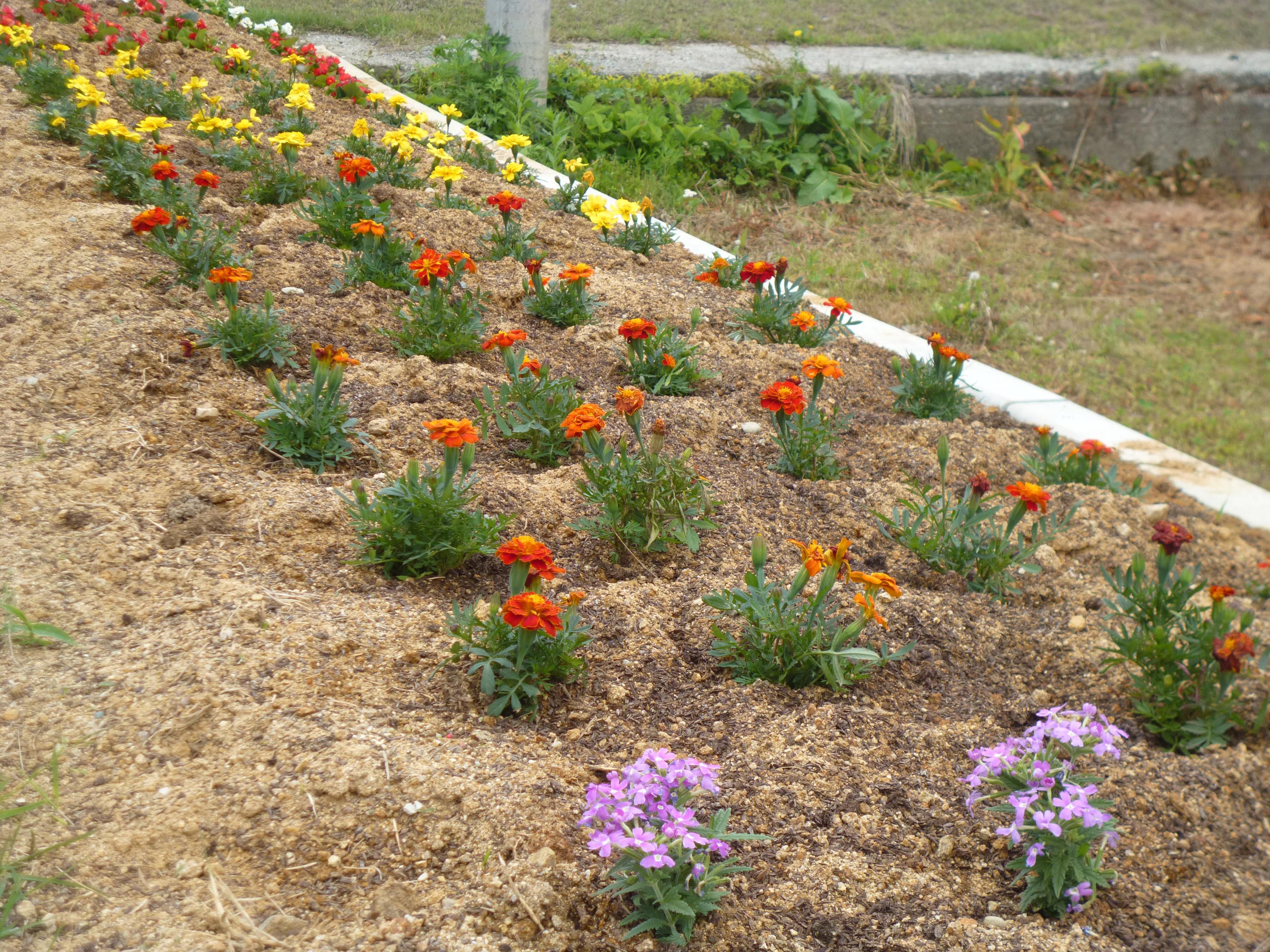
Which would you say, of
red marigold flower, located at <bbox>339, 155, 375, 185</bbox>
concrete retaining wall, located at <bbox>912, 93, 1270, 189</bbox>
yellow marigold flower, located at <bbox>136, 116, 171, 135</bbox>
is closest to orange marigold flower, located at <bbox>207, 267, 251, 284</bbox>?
red marigold flower, located at <bbox>339, 155, 375, 185</bbox>

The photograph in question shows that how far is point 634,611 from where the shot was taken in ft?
7.22

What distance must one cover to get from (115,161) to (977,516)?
3.51m

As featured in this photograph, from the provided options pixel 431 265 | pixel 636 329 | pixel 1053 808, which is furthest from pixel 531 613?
pixel 431 265

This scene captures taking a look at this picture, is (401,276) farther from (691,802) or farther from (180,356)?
(691,802)

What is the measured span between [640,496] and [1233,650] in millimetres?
1370

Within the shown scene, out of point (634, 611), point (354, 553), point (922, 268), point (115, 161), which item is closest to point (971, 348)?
point (922, 268)

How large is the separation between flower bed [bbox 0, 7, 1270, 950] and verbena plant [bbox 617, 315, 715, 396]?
1.0 inches

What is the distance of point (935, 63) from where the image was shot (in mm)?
7605

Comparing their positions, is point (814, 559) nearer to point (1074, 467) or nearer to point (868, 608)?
point (868, 608)

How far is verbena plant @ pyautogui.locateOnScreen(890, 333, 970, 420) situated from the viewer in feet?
11.6

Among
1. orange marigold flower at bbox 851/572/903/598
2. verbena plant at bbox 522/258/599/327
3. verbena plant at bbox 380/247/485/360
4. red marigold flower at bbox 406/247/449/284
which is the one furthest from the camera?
verbena plant at bbox 522/258/599/327

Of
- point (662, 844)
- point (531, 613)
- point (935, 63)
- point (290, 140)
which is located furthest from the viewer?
point (935, 63)

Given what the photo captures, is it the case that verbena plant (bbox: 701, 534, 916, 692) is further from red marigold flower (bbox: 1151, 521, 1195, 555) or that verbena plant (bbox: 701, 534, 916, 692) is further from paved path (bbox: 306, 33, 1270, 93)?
paved path (bbox: 306, 33, 1270, 93)

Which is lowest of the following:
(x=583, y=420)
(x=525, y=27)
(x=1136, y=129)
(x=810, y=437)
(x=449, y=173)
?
(x=810, y=437)
